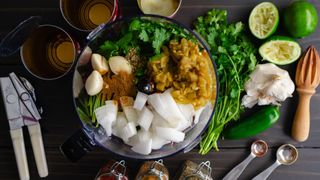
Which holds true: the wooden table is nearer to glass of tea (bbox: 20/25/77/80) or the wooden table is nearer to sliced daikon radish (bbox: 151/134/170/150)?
glass of tea (bbox: 20/25/77/80)

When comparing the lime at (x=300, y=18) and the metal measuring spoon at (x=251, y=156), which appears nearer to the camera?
the lime at (x=300, y=18)

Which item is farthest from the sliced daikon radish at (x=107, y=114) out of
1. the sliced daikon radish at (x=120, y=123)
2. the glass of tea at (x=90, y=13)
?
the glass of tea at (x=90, y=13)

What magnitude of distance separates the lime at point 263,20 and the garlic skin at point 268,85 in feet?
0.31

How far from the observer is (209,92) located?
100cm

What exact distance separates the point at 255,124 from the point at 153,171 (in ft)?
1.08

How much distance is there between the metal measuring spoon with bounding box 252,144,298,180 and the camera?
1181 millimetres

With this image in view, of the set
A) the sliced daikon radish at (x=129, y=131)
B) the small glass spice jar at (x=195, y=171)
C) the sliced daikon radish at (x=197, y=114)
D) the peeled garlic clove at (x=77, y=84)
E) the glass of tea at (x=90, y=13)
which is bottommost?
the small glass spice jar at (x=195, y=171)

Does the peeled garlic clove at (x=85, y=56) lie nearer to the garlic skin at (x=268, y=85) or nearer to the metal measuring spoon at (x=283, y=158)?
the garlic skin at (x=268, y=85)

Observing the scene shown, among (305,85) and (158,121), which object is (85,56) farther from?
(305,85)

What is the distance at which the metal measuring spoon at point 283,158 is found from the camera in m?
1.18

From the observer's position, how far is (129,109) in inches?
40.1

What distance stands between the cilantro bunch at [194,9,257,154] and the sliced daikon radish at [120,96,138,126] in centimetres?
25

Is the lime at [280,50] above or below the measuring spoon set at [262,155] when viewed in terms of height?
above

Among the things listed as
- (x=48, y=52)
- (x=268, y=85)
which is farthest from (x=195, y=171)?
(x=48, y=52)
